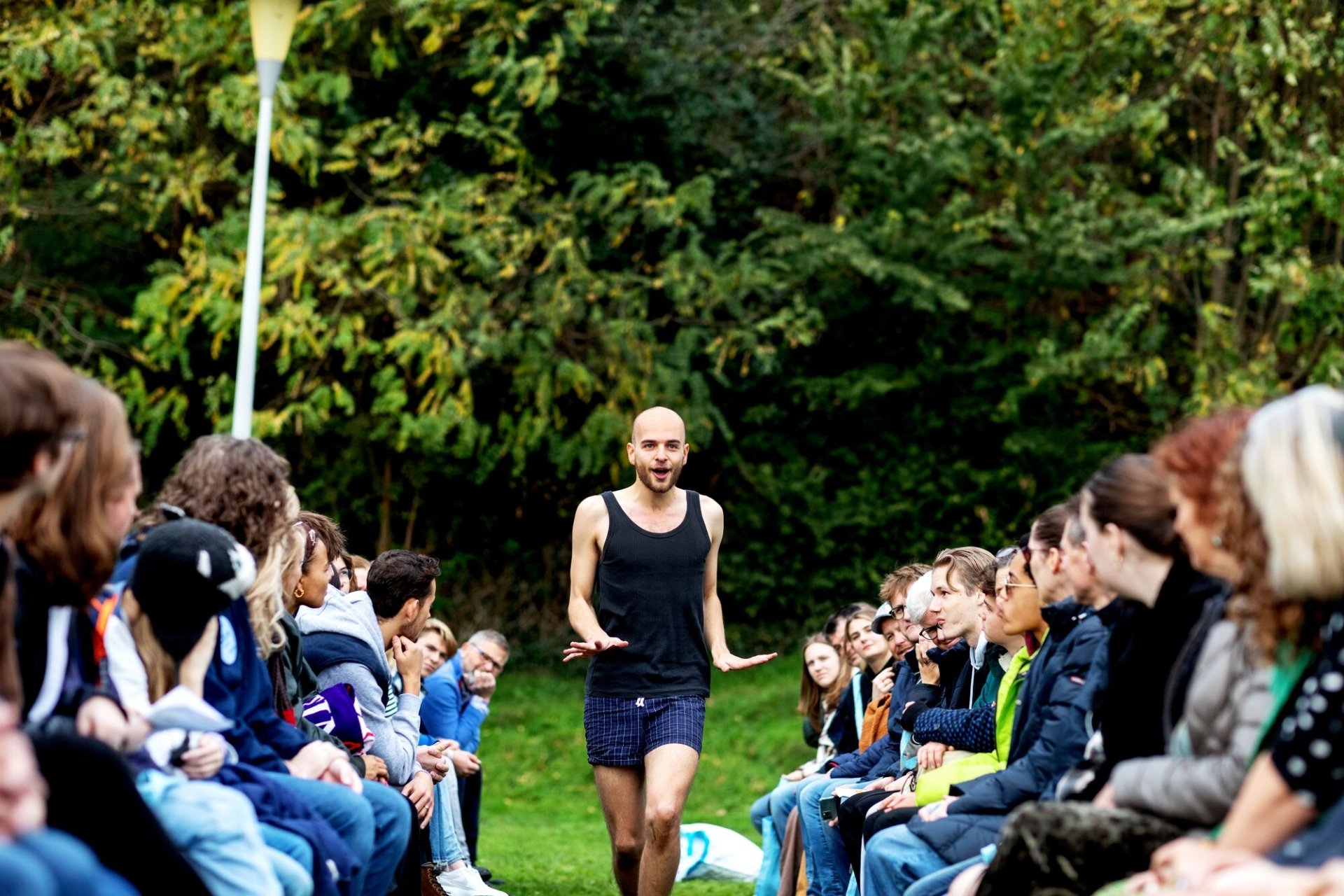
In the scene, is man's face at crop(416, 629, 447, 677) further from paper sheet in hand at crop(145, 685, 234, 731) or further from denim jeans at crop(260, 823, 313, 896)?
paper sheet in hand at crop(145, 685, 234, 731)

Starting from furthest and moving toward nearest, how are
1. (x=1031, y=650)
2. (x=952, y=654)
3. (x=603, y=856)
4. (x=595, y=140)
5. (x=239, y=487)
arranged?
(x=595, y=140)
(x=603, y=856)
(x=952, y=654)
(x=1031, y=650)
(x=239, y=487)

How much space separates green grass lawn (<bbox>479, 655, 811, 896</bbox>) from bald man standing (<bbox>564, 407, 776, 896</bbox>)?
3.92 m

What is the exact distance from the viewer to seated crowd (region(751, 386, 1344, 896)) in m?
3.28

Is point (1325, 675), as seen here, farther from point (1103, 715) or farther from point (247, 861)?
point (247, 861)

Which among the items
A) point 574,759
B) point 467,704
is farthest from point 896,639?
point 574,759

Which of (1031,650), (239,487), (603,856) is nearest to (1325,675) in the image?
(1031,650)

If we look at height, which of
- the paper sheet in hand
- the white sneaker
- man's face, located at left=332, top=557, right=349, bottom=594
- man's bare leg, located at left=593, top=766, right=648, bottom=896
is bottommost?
the white sneaker

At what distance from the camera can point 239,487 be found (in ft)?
15.9

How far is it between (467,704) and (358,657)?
427cm

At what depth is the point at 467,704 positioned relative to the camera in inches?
416

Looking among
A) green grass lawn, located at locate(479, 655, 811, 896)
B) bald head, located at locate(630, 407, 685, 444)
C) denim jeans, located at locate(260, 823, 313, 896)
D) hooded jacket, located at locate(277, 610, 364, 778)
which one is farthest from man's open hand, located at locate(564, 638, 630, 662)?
green grass lawn, located at locate(479, 655, 811, 896)

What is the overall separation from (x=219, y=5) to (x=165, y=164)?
1.71 meters

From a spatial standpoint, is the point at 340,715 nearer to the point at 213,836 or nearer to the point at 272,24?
the point at 213,836

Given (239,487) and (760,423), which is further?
(760,423)
